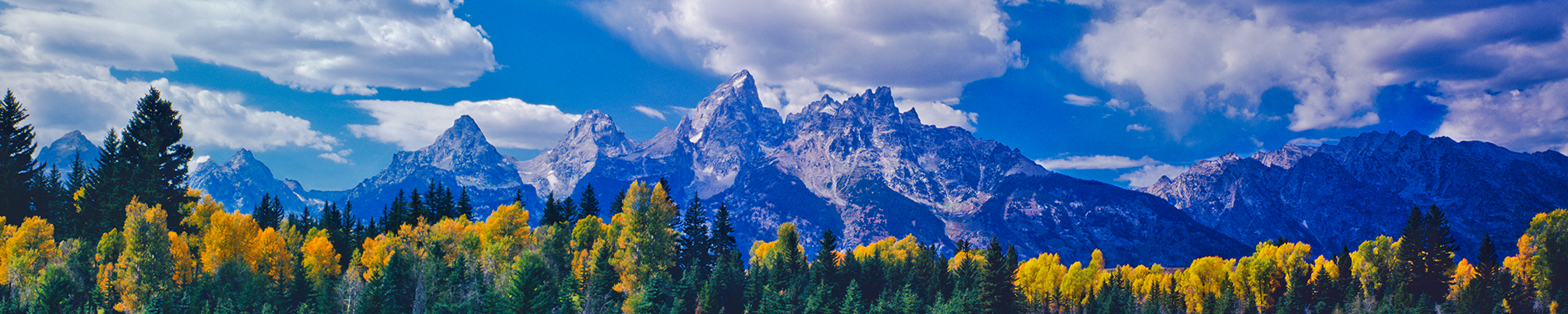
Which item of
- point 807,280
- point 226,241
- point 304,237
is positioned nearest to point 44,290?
point 226,241

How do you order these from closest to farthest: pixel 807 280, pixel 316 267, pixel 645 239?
pixel 645 239, pixel 316 267, pixel 807 280

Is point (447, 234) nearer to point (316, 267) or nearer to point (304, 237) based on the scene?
point (316, 267)

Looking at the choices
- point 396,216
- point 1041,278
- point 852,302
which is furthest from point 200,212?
point 1041,278

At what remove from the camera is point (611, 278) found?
9388 centimetres

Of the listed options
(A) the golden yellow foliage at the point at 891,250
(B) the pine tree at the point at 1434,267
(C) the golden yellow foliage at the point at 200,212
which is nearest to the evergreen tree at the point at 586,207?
(C) the golden yellow foliage at the point at 200,212

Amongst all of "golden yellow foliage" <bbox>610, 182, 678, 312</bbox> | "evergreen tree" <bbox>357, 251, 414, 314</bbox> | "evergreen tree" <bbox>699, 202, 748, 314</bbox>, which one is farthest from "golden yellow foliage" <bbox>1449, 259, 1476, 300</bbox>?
"evergreen tree" <bbox>357, 251, 414, 314</bbox>

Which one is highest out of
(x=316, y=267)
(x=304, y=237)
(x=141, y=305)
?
(x=304, y=237)

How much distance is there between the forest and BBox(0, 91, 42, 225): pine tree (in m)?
0.21

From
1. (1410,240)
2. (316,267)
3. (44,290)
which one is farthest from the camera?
(1410,240)

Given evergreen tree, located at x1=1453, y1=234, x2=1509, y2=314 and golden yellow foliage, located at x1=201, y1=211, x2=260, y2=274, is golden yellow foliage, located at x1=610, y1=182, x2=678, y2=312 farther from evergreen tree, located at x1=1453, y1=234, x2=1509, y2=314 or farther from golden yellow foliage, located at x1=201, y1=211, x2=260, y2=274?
evergreen tree, located at x1=1453, y1=234, x2=1509, y2=314

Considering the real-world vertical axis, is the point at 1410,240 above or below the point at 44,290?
above

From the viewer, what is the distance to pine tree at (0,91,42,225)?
3883 inches

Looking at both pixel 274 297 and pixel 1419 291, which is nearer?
pixel 274 297

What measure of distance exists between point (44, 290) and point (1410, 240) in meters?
179
